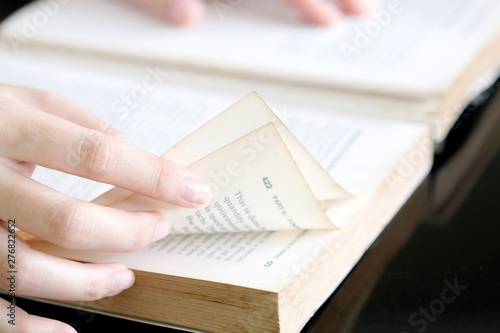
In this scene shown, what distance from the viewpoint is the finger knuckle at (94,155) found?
535mm

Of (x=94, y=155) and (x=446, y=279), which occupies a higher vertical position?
(x=94, y=155)

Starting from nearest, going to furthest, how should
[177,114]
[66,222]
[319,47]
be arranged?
[66,222] → [177,114] → [319,47]

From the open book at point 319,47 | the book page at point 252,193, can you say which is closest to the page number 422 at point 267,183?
the book page at point 252,193

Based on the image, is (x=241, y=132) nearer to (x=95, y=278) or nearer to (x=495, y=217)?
(x=95, y=278)

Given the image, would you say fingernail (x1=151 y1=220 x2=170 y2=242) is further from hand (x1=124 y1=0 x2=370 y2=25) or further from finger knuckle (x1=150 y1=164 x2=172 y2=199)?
hand (x1=124 y1=0 x2=370 y2=25)

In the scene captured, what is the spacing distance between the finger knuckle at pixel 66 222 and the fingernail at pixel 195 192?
8 cm

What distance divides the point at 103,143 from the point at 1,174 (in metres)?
0.09

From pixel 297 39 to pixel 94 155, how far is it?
0.48m

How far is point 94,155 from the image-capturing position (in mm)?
535

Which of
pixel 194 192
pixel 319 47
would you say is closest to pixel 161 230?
pixel 194 192

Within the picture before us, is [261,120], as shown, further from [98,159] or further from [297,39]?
[297,39]

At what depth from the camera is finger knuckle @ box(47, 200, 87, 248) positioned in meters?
0.52

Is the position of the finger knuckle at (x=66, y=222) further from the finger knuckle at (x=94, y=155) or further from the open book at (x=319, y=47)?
the open book at (x=319, y=47)

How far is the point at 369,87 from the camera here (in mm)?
802
